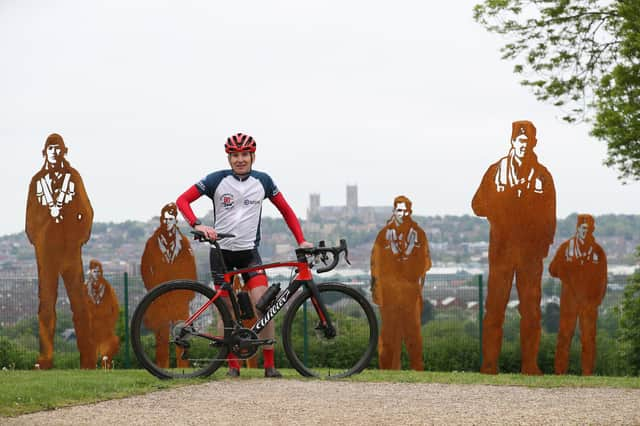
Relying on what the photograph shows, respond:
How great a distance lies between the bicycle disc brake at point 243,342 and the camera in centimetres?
837

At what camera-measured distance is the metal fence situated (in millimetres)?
15820

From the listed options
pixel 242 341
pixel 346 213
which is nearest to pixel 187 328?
pixel 242 341

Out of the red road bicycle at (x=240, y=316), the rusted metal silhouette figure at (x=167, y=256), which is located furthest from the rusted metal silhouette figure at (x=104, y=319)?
the red road bicycle at (x=240, y=316)

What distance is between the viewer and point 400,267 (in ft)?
44.6

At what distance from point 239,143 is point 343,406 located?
2.85m

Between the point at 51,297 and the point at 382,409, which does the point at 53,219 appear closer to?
the point at 51,297

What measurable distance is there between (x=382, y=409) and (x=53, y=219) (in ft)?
24.5

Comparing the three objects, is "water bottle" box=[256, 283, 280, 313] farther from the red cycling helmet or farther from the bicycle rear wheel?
the red cycling helmet

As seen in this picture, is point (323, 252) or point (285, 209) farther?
point (285, 209)

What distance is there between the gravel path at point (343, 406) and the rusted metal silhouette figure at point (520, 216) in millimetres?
4343

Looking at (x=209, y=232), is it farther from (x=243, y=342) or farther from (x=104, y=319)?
(x=104, y=319)

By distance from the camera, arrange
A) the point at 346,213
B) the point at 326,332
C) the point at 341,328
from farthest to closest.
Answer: the point at 346,213, the point at 341,328, the point at 326,332

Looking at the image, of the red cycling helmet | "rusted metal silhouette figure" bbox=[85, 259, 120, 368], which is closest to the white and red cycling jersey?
the red cycling helmet

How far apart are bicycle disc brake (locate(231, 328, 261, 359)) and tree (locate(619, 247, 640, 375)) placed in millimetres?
10738
